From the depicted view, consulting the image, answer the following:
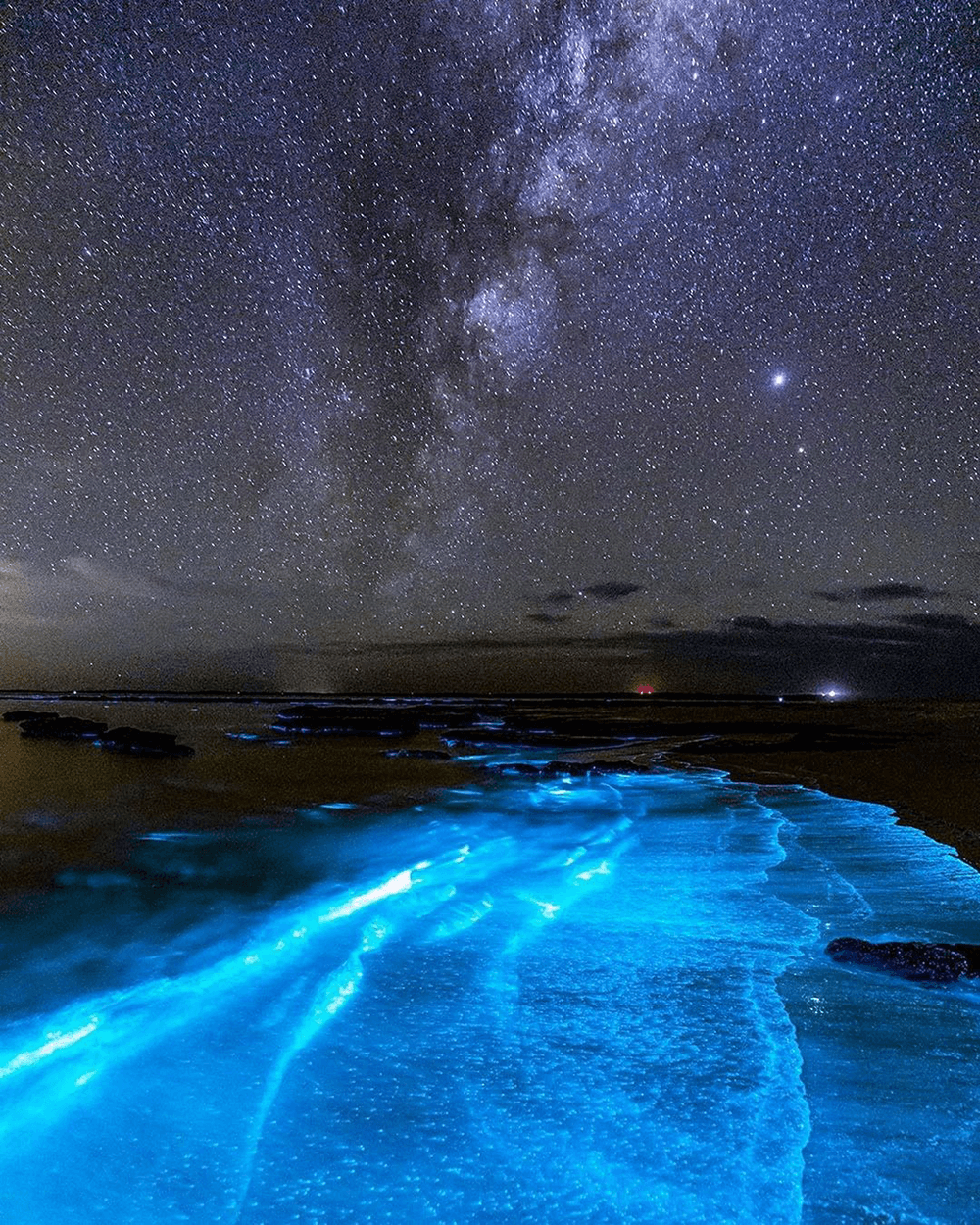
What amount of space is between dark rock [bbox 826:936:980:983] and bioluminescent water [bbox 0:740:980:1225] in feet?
0.64

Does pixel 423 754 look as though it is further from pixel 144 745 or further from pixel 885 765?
pixel 885 765

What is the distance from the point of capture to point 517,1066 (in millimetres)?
4344

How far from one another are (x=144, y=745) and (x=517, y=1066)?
23874mm

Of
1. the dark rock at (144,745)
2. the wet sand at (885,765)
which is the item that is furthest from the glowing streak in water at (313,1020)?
the dark rock at (144,745)

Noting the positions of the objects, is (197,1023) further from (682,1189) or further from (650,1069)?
(682,1189)

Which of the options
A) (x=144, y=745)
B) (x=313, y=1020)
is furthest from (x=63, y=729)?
(x=313, y=1020)

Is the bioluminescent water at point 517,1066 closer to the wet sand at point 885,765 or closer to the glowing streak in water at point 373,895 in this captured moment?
the glowing streak in water at point 373,895

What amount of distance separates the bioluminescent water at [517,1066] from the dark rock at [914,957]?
0.19 m

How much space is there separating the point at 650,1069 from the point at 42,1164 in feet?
10.7

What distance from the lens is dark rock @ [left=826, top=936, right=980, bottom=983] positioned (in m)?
5.21

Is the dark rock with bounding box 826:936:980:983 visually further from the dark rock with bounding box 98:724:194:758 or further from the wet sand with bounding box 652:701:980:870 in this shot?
the dark rock with bounding box 98:724:194:758

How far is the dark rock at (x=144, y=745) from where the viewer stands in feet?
80.0

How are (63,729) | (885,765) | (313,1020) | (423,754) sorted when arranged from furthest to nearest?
1. (63,729)
2. (423,754)
3. (885,765)
4. (313,1020)

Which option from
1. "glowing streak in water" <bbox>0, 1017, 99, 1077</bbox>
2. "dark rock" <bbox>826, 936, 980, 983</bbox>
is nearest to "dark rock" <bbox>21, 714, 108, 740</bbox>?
"glowing streak in water" <bbox>0, 1017, 99, 1077</bbox>
